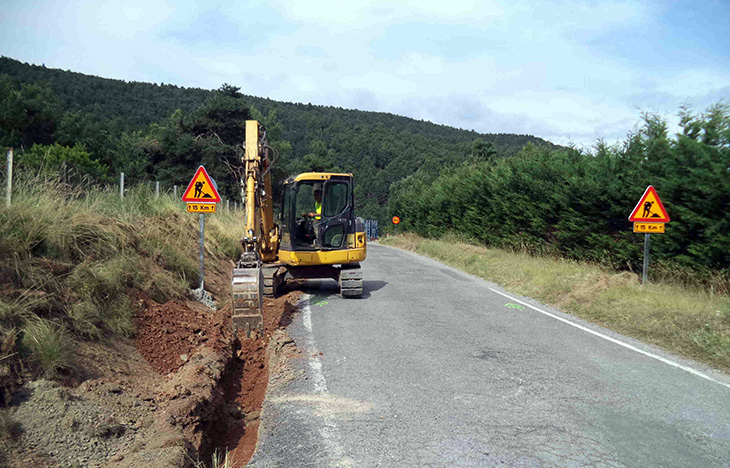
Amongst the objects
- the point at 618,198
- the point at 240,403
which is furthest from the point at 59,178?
the point at 618,198

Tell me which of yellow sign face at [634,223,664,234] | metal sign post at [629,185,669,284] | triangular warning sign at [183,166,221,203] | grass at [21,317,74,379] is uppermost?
triangular warning sign at [183,166,221,203]

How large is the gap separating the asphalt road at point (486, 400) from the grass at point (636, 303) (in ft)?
1.46

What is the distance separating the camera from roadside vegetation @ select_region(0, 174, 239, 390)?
14.4 feet

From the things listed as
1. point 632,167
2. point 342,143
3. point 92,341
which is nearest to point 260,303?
point 92,341

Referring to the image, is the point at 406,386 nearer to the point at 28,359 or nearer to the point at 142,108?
the point at 28,359

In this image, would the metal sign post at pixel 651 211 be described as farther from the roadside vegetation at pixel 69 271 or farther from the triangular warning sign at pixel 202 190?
the roadside vegetation at pixel 69 271

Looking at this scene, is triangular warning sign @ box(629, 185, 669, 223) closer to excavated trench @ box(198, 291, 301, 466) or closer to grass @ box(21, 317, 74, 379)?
excavated trench @ box(198, 291, 301, 466)

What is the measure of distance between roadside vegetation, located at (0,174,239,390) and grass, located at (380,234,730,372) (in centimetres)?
738

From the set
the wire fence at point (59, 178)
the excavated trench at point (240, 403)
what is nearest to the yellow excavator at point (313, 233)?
the excavated trench at point (240, 403)

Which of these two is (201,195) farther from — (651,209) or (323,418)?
(651,209)

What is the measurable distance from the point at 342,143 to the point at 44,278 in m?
95.7

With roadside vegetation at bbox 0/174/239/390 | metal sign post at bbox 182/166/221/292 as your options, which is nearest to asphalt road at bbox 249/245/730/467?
roadside vegetation at bbox 0/174/239/390

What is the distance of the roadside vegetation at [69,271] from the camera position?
4.39 metres

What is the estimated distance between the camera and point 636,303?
9.46 m
